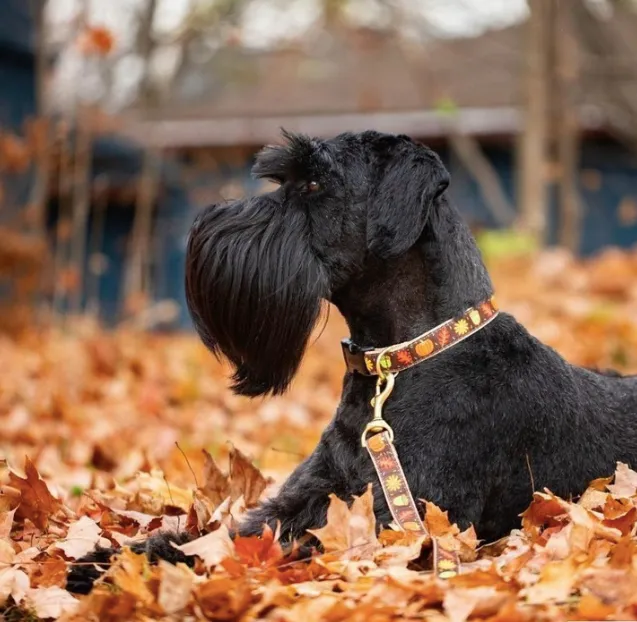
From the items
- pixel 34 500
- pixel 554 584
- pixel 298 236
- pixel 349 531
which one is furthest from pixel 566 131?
pixel 554 584

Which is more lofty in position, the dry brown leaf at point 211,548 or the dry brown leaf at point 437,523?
the dry brown leaf at point 437,523

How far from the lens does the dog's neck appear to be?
3.35m

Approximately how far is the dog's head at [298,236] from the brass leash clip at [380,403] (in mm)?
327

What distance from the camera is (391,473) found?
10.1ft

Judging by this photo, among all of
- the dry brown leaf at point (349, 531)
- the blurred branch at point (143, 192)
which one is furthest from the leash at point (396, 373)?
the blurred branch at point (143, 192)

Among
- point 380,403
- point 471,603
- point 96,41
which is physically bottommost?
point 471,603

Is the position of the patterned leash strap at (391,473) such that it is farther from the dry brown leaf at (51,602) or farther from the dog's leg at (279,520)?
the dry brown leaf at (51,602)

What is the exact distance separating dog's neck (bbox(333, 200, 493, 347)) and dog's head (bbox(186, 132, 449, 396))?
0.28ft

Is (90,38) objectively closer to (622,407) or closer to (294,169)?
(294,169)

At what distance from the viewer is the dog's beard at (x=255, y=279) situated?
331 centimetres

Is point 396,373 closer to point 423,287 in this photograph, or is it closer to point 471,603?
point 423,287

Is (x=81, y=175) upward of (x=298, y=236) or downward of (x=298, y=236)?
upward

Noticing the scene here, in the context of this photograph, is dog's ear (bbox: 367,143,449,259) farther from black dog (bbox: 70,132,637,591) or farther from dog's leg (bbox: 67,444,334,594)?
dog's leg (bbox: 67,444,334,594)

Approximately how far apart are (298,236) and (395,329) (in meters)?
0.46
